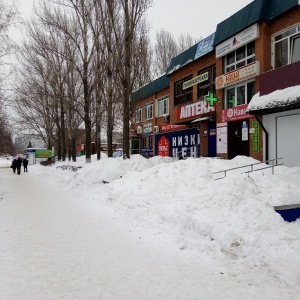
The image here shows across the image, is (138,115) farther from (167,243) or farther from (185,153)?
(167,243)

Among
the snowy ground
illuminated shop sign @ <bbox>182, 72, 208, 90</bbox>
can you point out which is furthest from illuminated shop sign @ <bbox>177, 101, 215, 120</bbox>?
the snowy ground

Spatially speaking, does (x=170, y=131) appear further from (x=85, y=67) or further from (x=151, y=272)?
(x=151, y=272)

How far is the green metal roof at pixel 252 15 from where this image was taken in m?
12.2

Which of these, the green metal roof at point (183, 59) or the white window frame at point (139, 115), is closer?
the green metal roof at point (183, 59)

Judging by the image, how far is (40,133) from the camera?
4491 centimetres

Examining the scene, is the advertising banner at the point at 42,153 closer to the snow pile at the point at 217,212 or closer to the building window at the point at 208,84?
the building window at the point at 208,84

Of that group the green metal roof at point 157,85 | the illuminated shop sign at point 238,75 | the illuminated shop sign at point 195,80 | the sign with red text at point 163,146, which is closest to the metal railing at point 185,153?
the sign with red text at point 163,146

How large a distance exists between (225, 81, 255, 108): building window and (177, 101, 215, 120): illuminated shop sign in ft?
3.89

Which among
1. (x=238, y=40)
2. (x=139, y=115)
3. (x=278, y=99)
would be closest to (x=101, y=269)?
(x=278, y=99)

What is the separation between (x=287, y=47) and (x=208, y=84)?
239 inches

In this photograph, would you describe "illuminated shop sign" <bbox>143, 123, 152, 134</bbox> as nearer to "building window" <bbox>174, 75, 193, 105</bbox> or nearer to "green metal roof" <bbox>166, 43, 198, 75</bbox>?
"building window" <bbox>174, 75, 193, 105</bbox>

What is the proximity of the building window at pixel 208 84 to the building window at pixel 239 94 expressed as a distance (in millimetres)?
1551

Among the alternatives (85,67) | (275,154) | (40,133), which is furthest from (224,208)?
(40,133)

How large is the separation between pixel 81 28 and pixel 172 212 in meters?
17.8
